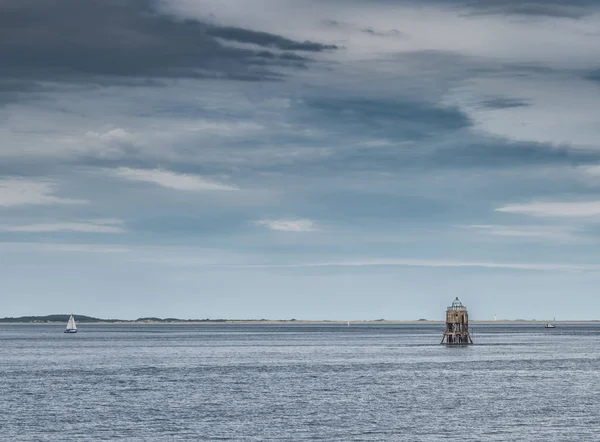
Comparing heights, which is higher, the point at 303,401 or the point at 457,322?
the point at 457,322

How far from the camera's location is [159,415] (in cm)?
7325

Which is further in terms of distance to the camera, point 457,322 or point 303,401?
point 457,322

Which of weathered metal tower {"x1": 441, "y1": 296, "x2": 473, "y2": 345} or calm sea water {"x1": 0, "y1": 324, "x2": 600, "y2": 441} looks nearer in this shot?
calm sea water {"x1": 0, "y1": 324, "x2": 600, "y2": 441}

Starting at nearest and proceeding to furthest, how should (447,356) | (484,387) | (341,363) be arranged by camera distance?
(484,387)
(341,363)
(447,356)

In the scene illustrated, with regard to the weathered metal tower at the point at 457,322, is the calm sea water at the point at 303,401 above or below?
below

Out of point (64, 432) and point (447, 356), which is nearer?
point (64, 432)

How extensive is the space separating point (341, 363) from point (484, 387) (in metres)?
42.3

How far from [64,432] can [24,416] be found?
9874 mm

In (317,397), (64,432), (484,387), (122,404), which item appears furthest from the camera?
(484,387)

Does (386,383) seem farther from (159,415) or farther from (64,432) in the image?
(64,432)

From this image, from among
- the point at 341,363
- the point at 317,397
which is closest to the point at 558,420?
the point at 317,397

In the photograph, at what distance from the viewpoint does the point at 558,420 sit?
69188mm

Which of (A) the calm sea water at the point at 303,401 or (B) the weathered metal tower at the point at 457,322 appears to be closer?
(A) the calm sea water at the point at 303,401

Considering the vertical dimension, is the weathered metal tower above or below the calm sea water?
above
